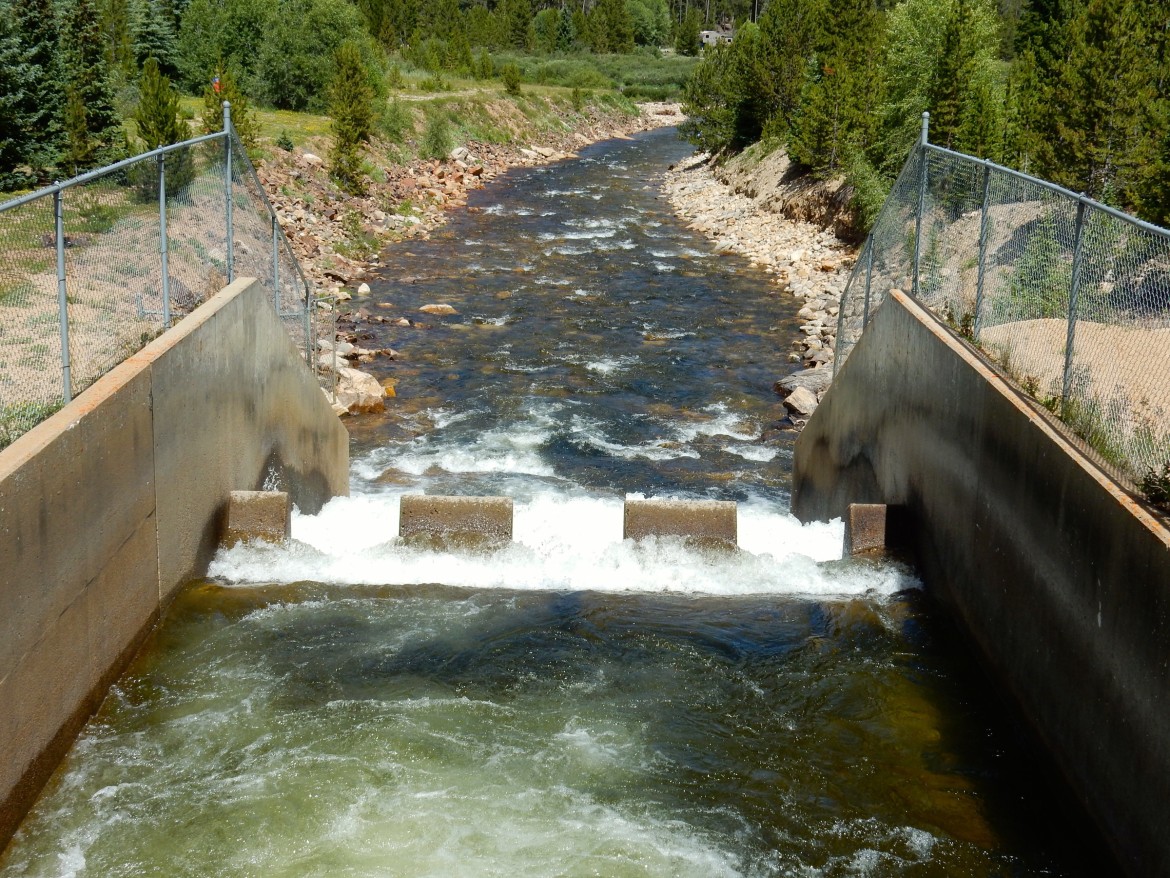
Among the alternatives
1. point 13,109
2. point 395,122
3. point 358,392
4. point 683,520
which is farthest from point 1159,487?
point 395,122

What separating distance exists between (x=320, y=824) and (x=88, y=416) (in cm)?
299

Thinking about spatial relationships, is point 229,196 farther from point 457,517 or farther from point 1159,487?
point 1159,487

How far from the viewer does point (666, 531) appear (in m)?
10.9

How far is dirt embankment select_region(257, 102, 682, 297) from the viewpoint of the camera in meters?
29.6

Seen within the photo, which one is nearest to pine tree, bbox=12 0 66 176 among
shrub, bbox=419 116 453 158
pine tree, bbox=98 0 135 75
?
pine tree, bbox=98 0 135 75

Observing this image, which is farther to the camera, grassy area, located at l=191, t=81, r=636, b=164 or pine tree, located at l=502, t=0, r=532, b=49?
pine tree, located at l=502, t=0, r=532, b=49

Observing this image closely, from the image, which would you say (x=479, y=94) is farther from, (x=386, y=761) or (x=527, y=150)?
(x=386, y=761)

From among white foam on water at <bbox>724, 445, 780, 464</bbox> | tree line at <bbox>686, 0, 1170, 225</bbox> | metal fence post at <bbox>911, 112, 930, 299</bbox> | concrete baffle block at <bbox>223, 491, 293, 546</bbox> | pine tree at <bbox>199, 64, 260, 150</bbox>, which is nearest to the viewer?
concrete baffle block at <bbox>223, 491, 293, 546</bbox>

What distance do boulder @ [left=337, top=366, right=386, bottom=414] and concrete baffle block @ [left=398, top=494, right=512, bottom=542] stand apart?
8.11 m

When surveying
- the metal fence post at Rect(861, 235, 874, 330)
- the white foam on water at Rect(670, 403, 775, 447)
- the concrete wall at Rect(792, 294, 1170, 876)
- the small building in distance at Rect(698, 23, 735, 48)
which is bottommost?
the white foam on water at Rect(670, 403, 775, 447)

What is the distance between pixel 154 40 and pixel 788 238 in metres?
26.7

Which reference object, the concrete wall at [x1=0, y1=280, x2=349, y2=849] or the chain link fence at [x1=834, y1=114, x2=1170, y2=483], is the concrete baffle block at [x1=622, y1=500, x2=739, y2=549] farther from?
the concrete wall at [x1=0, y1=280, x2=349, y2=849]

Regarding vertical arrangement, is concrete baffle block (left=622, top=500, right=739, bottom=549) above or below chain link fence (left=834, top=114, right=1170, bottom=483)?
below

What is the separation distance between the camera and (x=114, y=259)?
8.93 m
